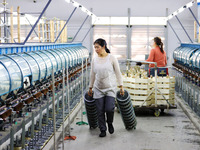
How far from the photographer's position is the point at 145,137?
6777 mm

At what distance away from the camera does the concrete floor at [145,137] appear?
6.18m

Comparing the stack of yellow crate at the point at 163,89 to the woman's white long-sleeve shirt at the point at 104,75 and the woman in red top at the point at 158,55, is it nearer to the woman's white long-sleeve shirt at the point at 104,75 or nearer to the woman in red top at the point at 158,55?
the woman in red top at the point at 158,55

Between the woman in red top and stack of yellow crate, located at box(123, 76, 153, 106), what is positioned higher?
the woman in red top

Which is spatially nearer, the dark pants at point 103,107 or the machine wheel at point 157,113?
the dark pants at point 103,107

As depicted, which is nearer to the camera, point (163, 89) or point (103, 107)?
point (103, 107)

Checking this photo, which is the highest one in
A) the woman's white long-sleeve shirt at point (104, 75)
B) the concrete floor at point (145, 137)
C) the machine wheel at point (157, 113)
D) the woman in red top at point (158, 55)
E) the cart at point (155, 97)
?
the woman in red top at point (158, 55)

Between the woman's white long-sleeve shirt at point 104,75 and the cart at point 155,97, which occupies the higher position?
the woman's white long-sleeve shirt at point 104,75

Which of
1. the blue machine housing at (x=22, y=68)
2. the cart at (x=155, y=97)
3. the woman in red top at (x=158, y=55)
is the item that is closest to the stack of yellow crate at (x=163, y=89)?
the cart at (x=155, y=97)

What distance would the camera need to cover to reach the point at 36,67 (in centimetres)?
803

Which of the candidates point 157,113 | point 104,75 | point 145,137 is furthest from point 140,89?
point 104,75

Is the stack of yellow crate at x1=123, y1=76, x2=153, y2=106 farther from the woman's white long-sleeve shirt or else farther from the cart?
the woman's white long-sleeve shirt

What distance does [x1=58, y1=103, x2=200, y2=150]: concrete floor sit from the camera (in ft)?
20.3

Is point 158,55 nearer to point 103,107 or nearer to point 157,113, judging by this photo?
point 157,113

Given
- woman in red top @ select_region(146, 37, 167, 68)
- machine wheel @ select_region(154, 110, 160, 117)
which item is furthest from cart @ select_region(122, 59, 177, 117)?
woman in red top @ select_region(146, 37, 167, 68)
